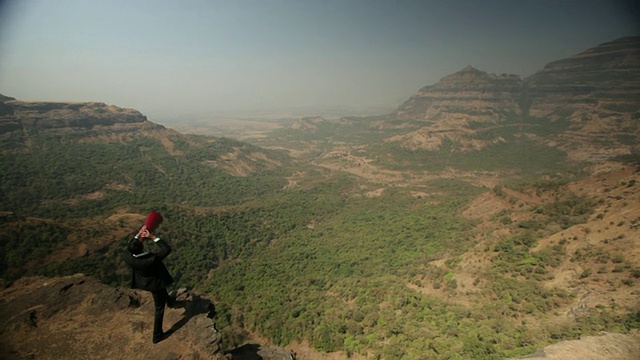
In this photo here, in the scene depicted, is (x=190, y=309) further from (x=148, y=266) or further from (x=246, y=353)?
(x=246, y=353)

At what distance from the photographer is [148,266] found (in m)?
6.90

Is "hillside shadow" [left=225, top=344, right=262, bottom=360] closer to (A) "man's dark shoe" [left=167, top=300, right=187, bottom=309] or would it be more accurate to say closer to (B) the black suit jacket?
(A) "man's dark shoe" [left=167, top=300, right=187, bottom=309]

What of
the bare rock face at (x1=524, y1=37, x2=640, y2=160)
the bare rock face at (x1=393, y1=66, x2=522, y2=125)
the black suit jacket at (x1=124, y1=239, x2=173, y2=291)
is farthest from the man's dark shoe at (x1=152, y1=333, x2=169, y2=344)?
the bare rock face at (x1=393, y1=66, x2=522, y2=125)

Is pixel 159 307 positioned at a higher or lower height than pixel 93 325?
higher

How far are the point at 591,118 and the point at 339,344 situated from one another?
132316 millimetres

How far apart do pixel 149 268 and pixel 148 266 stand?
0.10m

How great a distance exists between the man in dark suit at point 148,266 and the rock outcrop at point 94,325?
1553 mm

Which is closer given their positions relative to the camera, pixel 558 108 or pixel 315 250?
pixel 315 250

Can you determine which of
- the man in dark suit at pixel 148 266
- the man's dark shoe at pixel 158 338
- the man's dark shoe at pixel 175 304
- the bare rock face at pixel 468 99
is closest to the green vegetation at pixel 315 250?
the man's dark shoe at pixel 175 304

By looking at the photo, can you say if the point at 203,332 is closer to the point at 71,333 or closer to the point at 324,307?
the point at 71,333

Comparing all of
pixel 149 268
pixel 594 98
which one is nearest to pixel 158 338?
pixel 149 268

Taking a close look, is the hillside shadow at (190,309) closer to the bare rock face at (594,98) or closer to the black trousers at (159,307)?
the black trousers at (159,307)

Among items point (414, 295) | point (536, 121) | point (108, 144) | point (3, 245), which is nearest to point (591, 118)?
point (536, 121)

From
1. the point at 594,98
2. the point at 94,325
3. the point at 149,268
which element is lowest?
the point at 94,325
